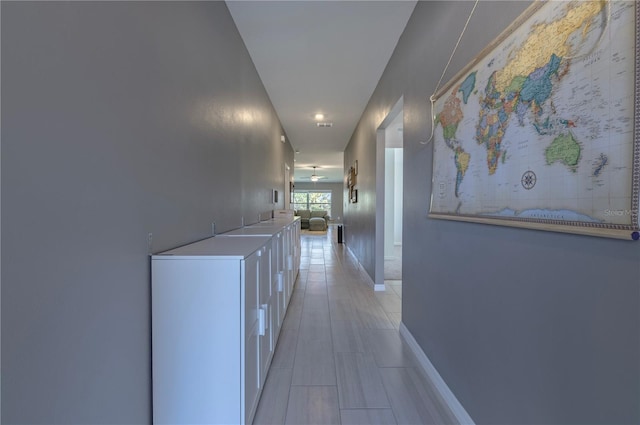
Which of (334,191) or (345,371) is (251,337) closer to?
(345,371)

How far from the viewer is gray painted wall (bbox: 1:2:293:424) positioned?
2.22 ft

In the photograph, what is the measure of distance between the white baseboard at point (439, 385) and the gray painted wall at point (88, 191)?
1.52 metres

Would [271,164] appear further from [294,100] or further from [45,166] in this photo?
[45,166]

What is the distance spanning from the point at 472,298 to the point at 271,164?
3.59m

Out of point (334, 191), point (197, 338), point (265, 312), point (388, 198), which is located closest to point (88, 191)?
point (197, 338)

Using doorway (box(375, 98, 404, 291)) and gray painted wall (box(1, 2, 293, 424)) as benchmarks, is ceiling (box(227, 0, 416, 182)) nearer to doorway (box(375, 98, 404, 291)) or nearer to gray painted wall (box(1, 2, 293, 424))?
doorway (box(375, 98, 404, 291))

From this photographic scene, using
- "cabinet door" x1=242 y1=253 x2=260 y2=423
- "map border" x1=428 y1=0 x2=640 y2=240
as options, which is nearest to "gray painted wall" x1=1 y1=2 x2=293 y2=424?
"cabinet door" x1=242 y1=253 x2=260 y2=423

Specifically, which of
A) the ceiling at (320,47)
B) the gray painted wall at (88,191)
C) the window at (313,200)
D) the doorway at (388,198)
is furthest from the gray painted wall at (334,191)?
the gray painted wall at (88,191)

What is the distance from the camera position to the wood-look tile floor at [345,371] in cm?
155

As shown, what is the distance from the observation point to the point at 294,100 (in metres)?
4.20

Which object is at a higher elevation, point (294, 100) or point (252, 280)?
point (294, 100)

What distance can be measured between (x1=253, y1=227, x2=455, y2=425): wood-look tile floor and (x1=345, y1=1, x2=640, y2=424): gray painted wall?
0.25m

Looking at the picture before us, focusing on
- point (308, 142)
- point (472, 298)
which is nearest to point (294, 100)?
point (308, 142)

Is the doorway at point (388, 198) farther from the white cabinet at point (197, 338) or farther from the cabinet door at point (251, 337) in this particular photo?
the white cabinet at point (197, 338)
